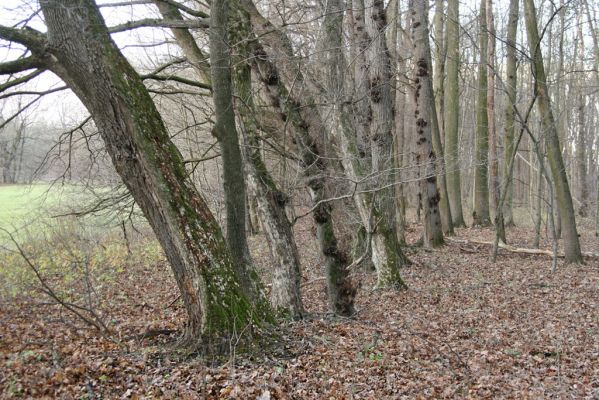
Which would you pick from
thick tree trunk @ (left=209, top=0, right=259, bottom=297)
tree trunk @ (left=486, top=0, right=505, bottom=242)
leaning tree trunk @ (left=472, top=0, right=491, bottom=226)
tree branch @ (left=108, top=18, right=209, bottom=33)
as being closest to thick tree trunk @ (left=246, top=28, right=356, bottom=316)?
tree branch @ (left=108, top=18, right=209, bottom=33)

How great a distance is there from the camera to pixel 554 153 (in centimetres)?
1253

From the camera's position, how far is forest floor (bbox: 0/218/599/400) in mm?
4906

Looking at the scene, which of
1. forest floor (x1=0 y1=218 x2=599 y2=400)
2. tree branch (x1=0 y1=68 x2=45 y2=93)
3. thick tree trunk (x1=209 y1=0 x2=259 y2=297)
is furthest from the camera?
thick tree trunk (x1=209 y1=0 x2=259 y2=297)

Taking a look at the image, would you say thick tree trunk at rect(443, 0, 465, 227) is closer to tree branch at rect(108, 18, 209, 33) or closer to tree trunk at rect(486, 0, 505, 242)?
tree trunk at rect(486, 0, 505, 242)

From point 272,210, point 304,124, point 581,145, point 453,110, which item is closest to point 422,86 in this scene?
point 304,124

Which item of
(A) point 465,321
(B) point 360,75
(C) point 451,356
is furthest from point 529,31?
(C) point 451,356

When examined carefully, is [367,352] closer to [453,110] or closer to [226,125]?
[226,125]

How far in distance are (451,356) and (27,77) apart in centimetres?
589

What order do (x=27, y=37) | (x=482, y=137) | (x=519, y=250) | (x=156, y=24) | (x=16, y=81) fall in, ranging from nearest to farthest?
Answer: (x=27, y=37) → (x=16, y=81) → (x=156, y=24) → (x=519, y=250) → (x=482, y=137)

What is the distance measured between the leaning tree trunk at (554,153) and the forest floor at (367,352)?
2115mm

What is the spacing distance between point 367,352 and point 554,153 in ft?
28.3

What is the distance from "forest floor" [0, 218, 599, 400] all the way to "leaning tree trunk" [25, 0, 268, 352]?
576 millimetres

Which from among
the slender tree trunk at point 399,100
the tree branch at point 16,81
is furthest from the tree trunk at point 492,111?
the tree branch at point 16,81

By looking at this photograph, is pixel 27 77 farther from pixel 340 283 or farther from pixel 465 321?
pixel 465 321
